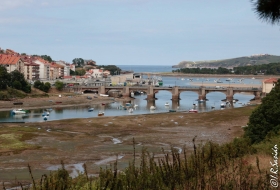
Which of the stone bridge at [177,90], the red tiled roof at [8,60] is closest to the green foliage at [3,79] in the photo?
the red tiled roof at [8,60]

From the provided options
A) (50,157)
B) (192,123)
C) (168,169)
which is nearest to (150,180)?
(168,169)

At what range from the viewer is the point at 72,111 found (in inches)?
3253

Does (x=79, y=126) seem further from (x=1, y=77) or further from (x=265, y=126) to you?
(x=1, y=77)

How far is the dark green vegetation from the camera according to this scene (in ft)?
309

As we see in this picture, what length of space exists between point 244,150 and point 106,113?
201ft

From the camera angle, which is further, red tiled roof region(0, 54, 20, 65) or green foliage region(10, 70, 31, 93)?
red tiled roof region(0, 54, 20, 65)

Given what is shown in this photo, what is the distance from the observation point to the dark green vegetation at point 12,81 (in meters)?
94.3

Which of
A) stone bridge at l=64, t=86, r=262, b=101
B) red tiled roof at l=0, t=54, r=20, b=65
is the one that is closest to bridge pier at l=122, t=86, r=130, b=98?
stone bridge at l=64, t=86, r=262, b=101

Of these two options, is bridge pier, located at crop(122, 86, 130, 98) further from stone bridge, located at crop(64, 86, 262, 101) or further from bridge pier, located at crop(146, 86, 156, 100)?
bridge pier, located at crop(146, 86, 156, 100)

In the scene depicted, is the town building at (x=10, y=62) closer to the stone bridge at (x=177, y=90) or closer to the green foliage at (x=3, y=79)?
the stone bridge at (x=177, y=90)

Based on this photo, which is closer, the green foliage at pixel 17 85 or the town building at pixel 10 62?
the green foliage at pixel 17 85

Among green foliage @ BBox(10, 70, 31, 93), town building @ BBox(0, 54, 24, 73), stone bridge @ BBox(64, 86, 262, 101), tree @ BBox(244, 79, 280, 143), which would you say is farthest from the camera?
town building @ BBox(0, 54, 24, 73)

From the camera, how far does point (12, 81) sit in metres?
98.2

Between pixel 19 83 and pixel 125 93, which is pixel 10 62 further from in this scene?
pixel 125 93
